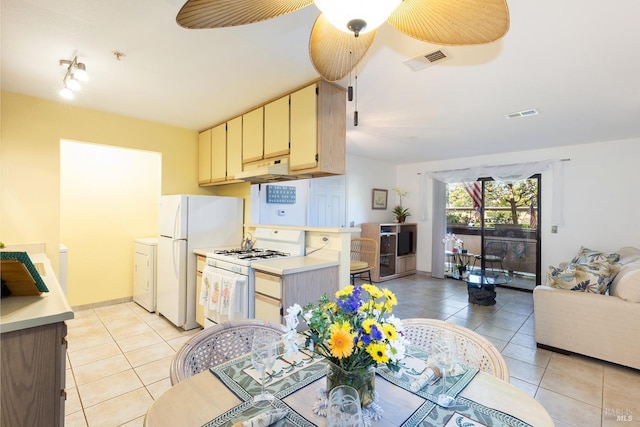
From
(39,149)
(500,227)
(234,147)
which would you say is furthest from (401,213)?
(39,149)

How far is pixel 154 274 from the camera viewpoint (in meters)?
3.68

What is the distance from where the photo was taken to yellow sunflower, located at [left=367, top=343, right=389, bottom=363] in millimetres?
747

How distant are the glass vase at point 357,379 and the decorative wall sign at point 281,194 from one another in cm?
295

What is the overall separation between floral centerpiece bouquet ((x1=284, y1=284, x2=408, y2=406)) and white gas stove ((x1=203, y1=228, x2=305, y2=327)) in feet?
5.57

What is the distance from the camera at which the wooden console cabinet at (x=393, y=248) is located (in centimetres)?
545

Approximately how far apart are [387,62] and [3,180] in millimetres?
3509

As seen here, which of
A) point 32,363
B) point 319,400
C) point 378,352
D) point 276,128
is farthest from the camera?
point 276,128

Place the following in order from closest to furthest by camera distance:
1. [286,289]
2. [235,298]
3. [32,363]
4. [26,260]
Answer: [32,363] < [26,260] < [286,289] < [235,298]

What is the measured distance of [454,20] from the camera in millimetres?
956

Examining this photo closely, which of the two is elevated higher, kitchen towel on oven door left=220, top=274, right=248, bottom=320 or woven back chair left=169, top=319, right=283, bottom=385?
woven back chair left=169, top=319, right=283, bottom=385

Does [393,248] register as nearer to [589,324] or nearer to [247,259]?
[589,324]

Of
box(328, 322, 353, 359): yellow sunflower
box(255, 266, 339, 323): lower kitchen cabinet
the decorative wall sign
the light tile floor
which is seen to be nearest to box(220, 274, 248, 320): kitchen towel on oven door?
box(255, 266, 339, 323): lower kitchen cabinet

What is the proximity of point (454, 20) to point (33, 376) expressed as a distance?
6.68ft

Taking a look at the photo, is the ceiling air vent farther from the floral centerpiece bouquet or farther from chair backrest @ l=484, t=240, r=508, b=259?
chair backrest @ l=484, t=240, r=508, b=259
